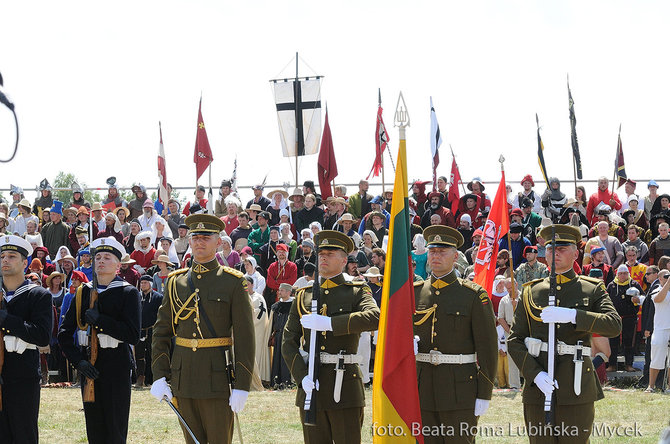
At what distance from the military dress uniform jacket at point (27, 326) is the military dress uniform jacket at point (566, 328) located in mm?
3789

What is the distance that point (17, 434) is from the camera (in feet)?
25.3

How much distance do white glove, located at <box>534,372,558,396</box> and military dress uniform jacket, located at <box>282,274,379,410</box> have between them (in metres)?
1.28

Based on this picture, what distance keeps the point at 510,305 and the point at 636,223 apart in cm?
485

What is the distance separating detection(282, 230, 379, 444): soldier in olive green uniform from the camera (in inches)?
291

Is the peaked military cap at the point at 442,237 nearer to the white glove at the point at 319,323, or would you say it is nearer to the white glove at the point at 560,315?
the white glove at the point at 560,315

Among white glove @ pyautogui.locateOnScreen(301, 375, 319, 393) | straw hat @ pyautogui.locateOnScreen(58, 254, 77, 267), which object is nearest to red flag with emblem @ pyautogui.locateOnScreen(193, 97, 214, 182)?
straw hat @ pyautogui.locateOnScreen(58, 254, 77, 267)

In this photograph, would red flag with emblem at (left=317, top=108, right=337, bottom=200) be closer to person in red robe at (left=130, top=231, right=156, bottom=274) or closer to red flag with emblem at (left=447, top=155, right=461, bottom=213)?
red flag with emblem at (left=447, top=155, right=461, bottom=213)

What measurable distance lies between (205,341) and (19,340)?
154 centimetres

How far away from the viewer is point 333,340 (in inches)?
297

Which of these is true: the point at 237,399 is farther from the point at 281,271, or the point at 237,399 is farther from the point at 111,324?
the point at 281,271

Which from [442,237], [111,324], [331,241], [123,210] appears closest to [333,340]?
[331,241]

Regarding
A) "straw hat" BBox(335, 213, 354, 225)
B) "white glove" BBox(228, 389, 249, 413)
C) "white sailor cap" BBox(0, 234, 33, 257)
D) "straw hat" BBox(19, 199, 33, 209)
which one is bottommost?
"white glove" BBox(228, 389, 249, 413)

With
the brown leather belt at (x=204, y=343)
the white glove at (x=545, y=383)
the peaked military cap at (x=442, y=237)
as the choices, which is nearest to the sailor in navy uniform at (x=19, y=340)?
the brown leather belt at (x=204, y=343)

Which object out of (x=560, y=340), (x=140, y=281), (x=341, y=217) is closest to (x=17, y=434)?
(x=560, y=340)
